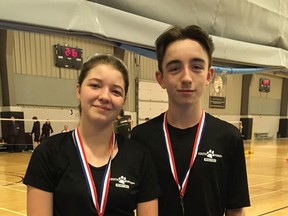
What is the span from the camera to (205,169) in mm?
1538

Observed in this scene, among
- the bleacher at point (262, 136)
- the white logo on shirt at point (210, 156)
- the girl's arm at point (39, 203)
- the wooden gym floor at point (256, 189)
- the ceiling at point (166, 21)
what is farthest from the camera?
the bleacher at point (262, 136)

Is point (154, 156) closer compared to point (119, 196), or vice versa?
point (119, 196)

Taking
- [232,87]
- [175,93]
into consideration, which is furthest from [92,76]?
[232,87]

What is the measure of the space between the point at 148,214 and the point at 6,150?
1431cm

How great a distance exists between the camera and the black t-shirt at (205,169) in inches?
60.0

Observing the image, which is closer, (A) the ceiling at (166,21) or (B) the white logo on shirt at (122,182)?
(A) the ceiling at (166,21)

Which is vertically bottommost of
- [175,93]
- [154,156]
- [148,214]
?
[148,214]

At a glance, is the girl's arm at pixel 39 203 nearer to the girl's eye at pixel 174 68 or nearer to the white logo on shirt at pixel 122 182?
the white logo on shirt at pixel 122 182

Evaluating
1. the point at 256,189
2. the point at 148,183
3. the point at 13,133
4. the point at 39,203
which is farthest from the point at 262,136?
the point at 39,203

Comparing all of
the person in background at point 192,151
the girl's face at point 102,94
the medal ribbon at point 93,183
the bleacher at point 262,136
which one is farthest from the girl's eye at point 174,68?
the bleacher at point 262,136

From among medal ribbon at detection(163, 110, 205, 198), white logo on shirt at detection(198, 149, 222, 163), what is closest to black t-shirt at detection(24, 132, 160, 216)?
medal ribbon at detection(163, 110, 205, 198)

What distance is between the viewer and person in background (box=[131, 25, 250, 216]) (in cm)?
143

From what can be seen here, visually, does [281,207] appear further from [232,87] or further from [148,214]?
[232,87]

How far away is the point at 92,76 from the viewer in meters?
1.43
